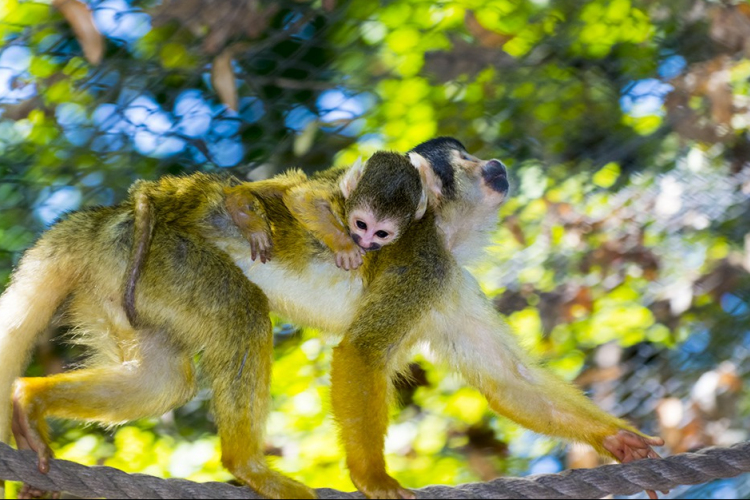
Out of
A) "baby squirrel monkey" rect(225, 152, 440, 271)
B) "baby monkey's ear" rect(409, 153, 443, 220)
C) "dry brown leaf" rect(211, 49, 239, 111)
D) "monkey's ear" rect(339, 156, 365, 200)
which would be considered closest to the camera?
"baby squirrel monkey" rect(225, 152, 440, 271)

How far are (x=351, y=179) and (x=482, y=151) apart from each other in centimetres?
228

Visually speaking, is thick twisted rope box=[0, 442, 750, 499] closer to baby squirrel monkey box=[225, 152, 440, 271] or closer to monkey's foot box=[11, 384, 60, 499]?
monkey's foot box=[11, 384, 60, 499]

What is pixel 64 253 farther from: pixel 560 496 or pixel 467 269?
pixel 560 496

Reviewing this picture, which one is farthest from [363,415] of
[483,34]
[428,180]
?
[483,34]

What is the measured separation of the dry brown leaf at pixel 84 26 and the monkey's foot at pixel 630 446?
95.9 inches

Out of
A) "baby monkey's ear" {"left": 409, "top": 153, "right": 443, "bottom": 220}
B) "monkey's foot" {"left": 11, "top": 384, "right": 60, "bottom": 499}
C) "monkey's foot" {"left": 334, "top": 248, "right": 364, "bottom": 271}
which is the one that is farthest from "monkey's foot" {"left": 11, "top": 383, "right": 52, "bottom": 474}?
"baby monkey's ear" {"left": 409, "top": 153, "right": 443, "bottom": 220}

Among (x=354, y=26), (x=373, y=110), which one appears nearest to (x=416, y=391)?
(x=373, y=110)

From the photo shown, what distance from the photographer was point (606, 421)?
2.28 m

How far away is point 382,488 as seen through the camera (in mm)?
2012

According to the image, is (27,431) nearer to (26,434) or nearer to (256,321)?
(26,434)

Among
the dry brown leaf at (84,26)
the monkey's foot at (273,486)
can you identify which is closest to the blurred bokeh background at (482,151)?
the dry brown leaf at (84,26)

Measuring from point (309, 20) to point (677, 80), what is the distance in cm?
212

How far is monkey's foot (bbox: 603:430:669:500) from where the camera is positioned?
7.19 feet

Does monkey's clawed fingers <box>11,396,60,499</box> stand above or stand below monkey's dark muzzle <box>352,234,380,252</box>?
above
